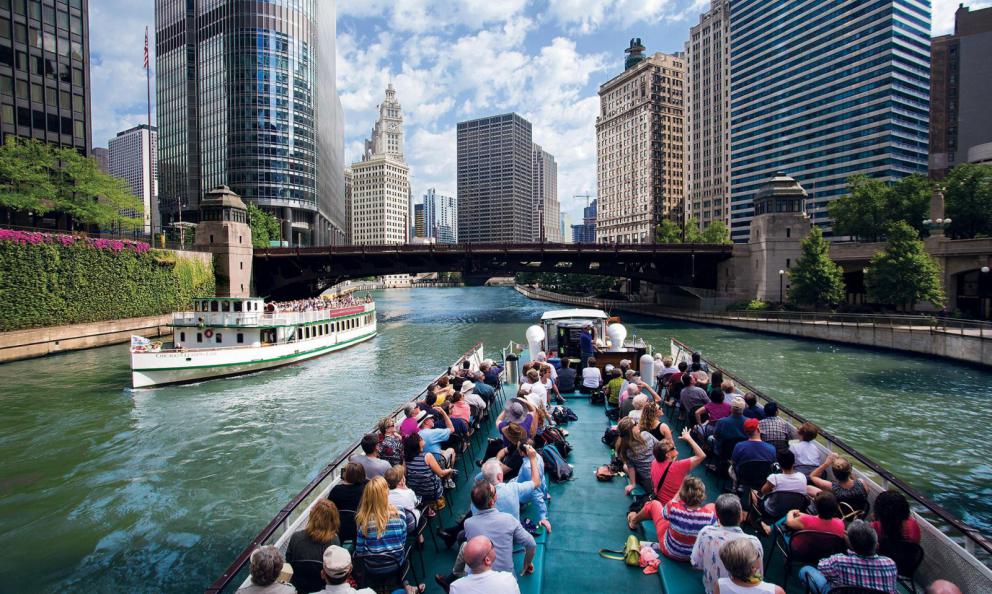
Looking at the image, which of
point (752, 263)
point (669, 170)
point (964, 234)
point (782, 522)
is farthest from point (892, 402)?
point (669, 170)

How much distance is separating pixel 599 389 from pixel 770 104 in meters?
153

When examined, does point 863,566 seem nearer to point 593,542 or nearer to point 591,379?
point 593,542

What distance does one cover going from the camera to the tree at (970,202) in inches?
2226

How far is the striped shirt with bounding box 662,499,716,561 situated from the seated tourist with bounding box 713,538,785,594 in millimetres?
1744

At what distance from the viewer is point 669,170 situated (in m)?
170

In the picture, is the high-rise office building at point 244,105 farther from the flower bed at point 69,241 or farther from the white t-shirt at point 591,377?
the white t-shirt at point 591,377

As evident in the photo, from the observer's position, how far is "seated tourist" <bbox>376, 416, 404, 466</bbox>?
Result: 8.21 metres

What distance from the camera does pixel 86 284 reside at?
42312 millimetres

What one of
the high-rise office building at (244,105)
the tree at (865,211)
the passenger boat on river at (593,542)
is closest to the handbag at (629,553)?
the passenger boat on river at (593,542)

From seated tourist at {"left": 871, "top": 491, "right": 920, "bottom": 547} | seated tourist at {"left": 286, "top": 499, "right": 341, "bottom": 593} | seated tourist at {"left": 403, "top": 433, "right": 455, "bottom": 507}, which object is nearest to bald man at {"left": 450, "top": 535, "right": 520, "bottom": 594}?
seated tourist at {"left": 286, "top": 499, "right": 341, "bottom": 593}

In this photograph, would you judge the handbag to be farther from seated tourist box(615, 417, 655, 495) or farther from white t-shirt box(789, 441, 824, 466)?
white t-shirt box(789, 441, 824, 466)

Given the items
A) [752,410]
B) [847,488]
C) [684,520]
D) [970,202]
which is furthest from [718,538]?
[970,202]

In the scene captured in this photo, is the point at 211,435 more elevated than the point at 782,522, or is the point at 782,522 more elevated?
the point at 782,522

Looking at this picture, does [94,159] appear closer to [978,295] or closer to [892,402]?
[892,402]
